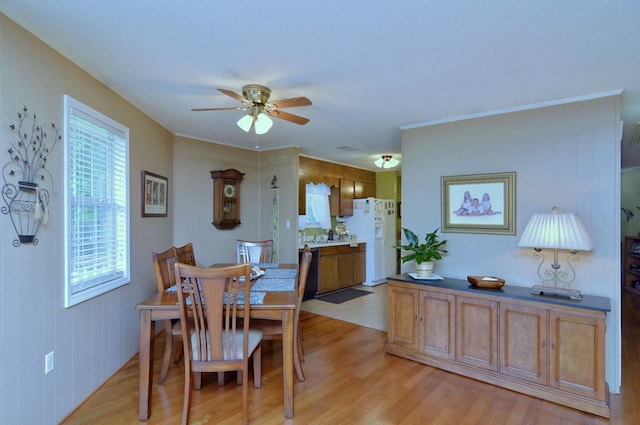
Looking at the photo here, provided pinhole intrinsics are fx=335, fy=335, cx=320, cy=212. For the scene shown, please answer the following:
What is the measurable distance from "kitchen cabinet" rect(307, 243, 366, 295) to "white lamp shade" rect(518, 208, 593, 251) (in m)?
3.41

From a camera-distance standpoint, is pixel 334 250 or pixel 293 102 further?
pixel 334 250

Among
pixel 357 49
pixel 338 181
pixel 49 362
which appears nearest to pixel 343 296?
pixel 338 181

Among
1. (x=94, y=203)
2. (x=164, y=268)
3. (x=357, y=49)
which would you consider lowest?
(x=164, y=268)

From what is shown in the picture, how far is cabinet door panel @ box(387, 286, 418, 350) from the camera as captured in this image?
10.7ft

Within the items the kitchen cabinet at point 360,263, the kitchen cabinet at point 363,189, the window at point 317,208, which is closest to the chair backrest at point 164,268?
the window at point 317,208

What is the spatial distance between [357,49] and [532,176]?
209 cm

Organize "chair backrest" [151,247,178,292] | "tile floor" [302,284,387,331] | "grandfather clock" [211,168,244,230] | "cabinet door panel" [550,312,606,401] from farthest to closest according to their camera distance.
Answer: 1. "grandfather clock" [211,168,244,230]
2. "tile floor" [302,284,387,331]
3. "chair backrest" [151,247,178,292]
4. "cabinet door panel" [550,312,606,401]

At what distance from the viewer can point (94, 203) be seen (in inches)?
105

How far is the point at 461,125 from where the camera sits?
351 centimetres

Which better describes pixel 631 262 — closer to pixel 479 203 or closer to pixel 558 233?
pixel 479 203

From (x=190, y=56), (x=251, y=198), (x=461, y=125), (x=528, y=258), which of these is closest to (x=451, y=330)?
(x=528, y=258)

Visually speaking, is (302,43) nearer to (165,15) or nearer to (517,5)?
(165,15)

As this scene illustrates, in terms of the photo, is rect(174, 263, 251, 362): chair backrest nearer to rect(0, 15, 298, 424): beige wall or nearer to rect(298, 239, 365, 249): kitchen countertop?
rect(0, 15, 298, 424): beige wall

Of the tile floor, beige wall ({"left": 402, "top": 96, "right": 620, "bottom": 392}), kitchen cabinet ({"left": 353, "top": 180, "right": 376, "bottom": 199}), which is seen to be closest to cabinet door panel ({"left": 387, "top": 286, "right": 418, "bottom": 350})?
beige wall ({"left": 402, "top": 96, "right": 620, "bottom": 392})
